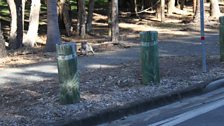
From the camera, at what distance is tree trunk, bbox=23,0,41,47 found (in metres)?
21.1

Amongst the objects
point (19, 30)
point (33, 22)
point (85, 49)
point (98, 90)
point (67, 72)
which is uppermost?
point (33, 22)

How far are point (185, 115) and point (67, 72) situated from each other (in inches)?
77.3

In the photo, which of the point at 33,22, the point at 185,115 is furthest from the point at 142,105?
the point at 33,22

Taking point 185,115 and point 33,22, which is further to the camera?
point 33,22

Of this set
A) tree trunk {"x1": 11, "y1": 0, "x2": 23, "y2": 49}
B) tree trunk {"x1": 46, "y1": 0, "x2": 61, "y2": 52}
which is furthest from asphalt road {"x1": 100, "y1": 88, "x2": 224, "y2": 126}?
tree trunk {"x1": 11, "y1": 0, "x2": 23, "y2": 49}

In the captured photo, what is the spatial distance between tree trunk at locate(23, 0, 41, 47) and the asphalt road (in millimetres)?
13749

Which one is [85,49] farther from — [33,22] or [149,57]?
[33,22]

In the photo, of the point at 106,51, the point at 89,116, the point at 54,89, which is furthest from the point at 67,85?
the point at 106,51

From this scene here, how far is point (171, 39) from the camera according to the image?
19.0 meters

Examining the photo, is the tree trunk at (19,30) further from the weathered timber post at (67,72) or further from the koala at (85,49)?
the weathered timber post at (67,72)

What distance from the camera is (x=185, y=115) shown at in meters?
7.41

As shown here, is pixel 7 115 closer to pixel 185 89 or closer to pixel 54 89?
pixel 54 89

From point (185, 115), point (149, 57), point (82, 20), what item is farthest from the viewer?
point (82, 20)

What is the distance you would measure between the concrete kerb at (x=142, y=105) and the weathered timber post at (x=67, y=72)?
0.75 m
